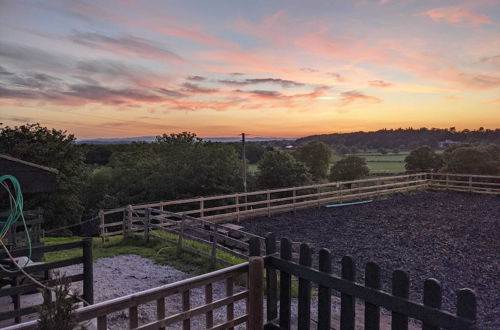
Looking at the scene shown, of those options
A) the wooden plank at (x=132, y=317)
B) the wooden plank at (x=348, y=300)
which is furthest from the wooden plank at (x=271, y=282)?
the wooden plank at (x=132, y=317)

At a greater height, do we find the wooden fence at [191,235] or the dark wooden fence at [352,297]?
the dark wooden fence at [352,297]

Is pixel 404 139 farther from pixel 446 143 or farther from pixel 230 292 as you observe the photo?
pixel 230 292

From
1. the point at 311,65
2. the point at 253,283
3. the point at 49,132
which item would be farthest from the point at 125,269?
the point at 49,132

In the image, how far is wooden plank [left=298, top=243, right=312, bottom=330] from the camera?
297 centimetres

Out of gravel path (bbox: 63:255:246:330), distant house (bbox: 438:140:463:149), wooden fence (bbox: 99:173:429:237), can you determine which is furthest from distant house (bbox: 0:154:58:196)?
distant house (bbox: 438:140:463:149)

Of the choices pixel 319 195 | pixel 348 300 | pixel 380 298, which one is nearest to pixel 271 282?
pixel 348 300

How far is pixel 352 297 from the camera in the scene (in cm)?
264

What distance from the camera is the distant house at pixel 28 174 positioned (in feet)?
11.8

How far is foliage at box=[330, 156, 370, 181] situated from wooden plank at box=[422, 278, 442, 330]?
42018 mm

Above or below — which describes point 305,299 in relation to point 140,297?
below

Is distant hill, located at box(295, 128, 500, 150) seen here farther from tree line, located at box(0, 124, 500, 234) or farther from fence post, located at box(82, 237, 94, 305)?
fence post, located at box(82, 237, 94, 305)

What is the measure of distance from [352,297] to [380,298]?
253 millimetres

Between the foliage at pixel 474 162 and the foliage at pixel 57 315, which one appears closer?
the foliage at pixel 57 315

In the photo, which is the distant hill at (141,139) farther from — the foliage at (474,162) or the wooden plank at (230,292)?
the wooden plank at (230,292)
